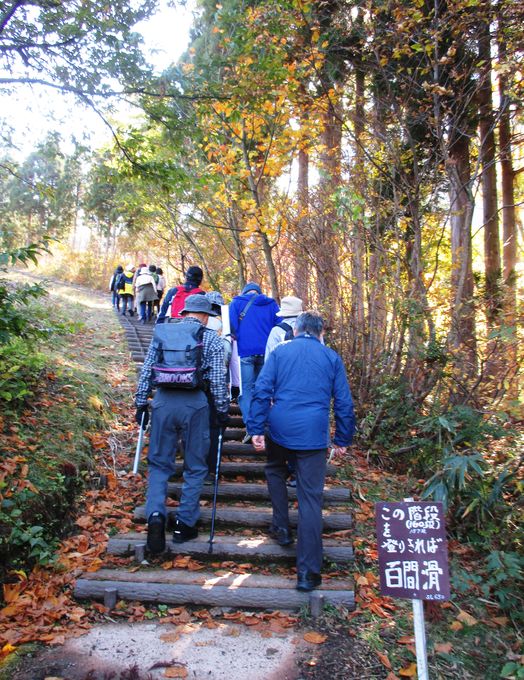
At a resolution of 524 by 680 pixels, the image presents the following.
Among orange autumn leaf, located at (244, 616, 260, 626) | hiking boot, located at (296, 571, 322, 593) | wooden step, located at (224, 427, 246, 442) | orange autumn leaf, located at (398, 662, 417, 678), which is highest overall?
wooden step, located at (224, 427, 246, 442)

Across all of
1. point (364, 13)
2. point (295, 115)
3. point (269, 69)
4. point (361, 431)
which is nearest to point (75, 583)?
point (361, 431)

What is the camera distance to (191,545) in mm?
4391

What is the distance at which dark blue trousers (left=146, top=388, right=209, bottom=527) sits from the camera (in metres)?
4.39

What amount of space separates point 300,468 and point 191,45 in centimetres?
1542

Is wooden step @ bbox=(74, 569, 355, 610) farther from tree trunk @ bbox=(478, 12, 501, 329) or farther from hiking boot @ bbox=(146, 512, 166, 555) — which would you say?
tree trunk @ bbox=(478, 12, 501, 329)

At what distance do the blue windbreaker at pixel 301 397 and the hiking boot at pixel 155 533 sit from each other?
1146mm

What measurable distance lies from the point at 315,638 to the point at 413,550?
1103mm

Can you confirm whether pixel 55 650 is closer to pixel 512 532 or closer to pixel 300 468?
pixel 300 468

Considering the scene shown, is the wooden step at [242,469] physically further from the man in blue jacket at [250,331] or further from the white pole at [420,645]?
the white pole at [420,645]

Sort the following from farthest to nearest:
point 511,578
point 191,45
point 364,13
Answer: point 191,45, point 364,13, point 511,578

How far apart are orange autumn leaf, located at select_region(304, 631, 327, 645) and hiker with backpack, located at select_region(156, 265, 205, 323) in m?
4.13

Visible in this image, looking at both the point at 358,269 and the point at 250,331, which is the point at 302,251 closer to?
the point at 358,269

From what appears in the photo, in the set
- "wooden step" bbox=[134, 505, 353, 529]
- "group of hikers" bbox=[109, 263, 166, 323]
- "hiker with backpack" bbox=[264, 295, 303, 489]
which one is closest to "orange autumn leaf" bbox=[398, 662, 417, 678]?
"wooden step" bbox=[134, 505, 353, 529]

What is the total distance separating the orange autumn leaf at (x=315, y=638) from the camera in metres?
3.42
